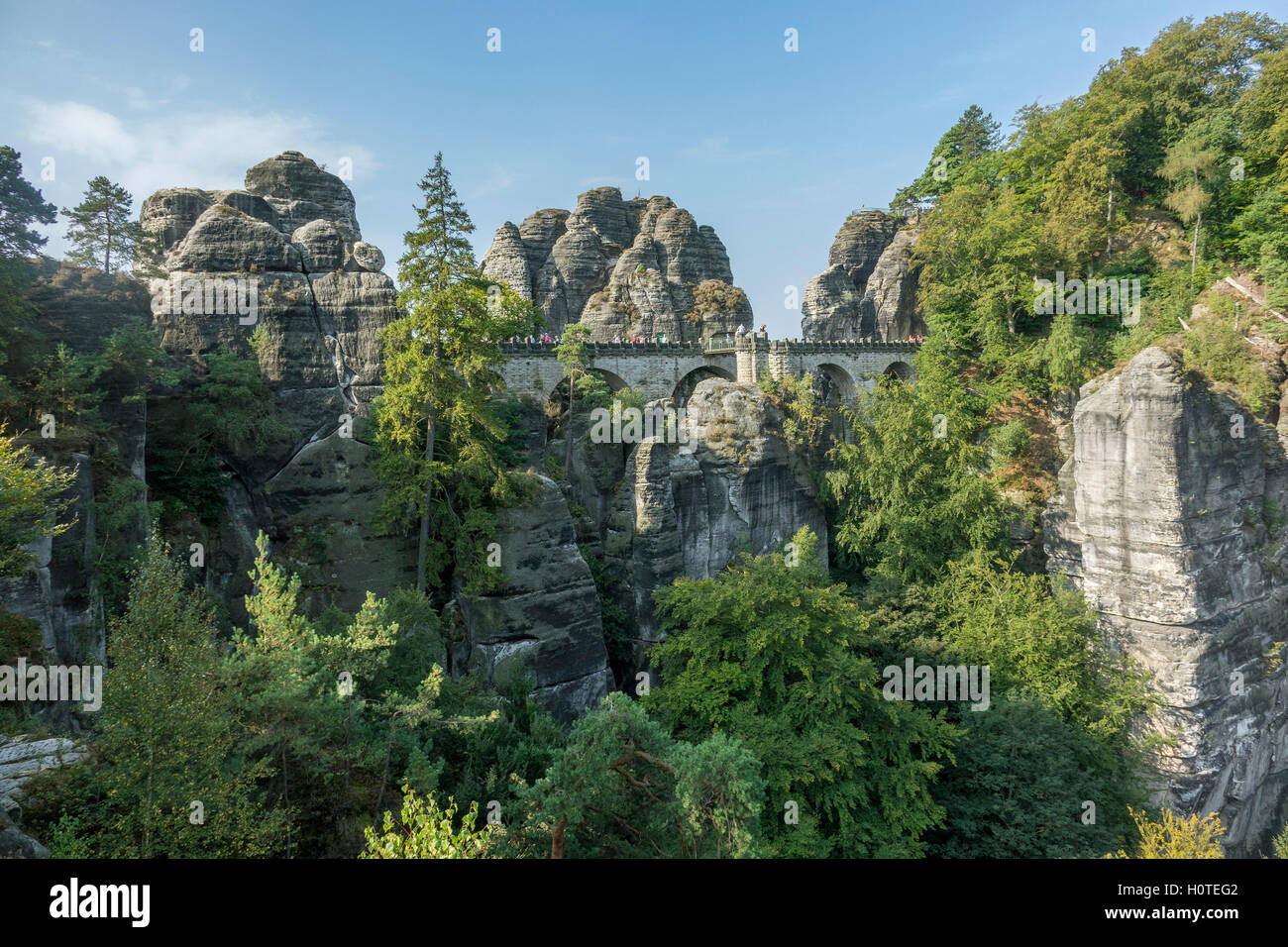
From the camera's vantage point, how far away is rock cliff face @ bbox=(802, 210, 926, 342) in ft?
117

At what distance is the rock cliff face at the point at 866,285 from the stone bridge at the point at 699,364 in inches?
100

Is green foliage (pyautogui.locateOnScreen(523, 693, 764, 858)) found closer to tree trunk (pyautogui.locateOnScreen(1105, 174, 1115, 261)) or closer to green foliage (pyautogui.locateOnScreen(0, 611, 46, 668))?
green foliage (pyautogui.locateOnScreen(0, 611, 46, 668))

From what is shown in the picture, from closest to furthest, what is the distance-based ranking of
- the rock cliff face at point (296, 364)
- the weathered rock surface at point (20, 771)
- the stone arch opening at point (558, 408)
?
the weathered rock surface at point (20, 771)
the rock cliff face at point (296, 364)
the stone arch opening at point (558, 408)

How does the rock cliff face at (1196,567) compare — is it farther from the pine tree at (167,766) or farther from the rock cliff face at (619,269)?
the pine tree at (167,766)

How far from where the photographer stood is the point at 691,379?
106 ft

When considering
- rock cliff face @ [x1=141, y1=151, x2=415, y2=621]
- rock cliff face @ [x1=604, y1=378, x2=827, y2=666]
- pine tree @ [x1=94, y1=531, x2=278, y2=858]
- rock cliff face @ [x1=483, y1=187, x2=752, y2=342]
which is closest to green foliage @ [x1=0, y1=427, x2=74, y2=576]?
pine tree @ [x1=94, y1=531, x2=278, y2=858]

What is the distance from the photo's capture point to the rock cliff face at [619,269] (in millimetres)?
35688

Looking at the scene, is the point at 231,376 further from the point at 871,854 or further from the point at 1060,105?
the point at 1060,105

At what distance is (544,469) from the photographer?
75.0ft

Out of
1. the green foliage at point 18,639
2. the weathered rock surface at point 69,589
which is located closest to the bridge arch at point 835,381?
the weathered rock surface at point 69,589

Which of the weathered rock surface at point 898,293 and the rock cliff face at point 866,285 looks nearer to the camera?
the weathered rock surface at point 898,293

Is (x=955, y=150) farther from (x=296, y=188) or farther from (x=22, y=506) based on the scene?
(x=22, y=506)

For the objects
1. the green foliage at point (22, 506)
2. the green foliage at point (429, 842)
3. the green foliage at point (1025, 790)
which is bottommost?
the green foliage at point (1025, 790)

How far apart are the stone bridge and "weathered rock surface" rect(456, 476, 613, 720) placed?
9.60m
